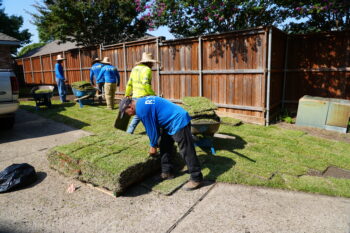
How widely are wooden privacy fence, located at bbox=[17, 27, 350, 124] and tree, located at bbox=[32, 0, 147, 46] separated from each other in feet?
23.1

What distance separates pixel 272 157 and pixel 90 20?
15.1m

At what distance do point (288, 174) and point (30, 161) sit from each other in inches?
192

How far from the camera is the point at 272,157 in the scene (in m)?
5.11

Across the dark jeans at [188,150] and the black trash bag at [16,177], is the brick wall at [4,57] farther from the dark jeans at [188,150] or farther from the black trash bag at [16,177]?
the dark jeans at [188,150]

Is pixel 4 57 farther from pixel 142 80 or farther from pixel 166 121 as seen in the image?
pixel 166 121

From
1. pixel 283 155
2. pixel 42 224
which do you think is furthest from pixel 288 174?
pixel 42 224

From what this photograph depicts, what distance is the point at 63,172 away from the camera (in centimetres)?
438

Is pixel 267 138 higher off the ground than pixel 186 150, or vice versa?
pixel 186 150

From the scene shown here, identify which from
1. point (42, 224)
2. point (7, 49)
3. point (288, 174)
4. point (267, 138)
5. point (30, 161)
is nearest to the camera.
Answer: point (42, 224)

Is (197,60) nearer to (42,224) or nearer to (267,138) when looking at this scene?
(267,138)

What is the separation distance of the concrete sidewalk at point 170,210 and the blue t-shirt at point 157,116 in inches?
37.8

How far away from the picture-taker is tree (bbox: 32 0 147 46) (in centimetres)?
1517

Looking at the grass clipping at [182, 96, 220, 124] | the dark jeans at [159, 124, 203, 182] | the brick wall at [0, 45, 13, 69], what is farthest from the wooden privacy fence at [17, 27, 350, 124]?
the brick wall at [0, 45, 13, 69]

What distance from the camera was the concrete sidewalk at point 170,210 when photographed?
2.98m
